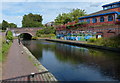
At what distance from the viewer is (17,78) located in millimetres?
6215

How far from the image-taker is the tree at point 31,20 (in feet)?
255

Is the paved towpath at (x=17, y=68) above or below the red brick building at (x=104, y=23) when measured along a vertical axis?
below

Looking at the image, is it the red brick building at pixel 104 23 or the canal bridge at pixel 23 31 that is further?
the canal bridge at pixel 23 31

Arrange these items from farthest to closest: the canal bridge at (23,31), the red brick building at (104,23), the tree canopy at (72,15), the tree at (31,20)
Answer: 1. the tree at (31,20)
2. the canal bridge at (23,31)
3. the tree canopy at (72,15)
4. the red brick building at (104,23)

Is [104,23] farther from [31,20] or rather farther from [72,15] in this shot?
[31,20]

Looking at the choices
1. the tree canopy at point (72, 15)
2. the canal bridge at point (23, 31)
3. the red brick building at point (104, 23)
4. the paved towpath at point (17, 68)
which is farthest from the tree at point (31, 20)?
the paved towpath at point (17, 68)

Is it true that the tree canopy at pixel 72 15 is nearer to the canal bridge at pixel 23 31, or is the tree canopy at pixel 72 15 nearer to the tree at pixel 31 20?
the canal bridge at pixel 23 31

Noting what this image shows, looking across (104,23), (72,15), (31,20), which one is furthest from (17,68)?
(31,20)

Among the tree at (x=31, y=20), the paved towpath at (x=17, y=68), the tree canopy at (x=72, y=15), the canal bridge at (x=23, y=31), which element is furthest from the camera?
the tree at (x=31, y=20)

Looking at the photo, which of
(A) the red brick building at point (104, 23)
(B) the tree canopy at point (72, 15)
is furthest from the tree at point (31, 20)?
(A) the red brick building at point (104, 23)

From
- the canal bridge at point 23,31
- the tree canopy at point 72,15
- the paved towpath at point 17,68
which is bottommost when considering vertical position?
the paved towpath at point 17,68

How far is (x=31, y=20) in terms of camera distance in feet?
265

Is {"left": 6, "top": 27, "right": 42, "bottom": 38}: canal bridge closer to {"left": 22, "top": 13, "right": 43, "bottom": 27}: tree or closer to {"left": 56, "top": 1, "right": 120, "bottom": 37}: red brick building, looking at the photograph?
{"left": 22, "top": 13, "right": 43, "bottom": 27}: tree

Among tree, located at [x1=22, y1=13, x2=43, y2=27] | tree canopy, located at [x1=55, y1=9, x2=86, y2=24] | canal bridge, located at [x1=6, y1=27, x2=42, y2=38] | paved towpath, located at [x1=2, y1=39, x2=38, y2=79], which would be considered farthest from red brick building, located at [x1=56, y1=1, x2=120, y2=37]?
tree, located at [x1=22, y1=13, x2=43, y2=27]
